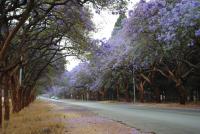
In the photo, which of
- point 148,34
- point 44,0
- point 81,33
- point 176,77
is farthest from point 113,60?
point 44,0

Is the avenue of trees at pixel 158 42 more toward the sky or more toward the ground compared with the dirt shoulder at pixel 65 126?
more toward the sky

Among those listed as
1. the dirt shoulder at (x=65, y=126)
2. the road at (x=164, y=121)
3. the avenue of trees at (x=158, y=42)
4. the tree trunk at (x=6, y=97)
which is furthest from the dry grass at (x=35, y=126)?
the avenue of trees at (x=158, y=42)

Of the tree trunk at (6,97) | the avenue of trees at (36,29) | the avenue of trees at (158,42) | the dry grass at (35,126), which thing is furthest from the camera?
the avenue of trees at (158,42)

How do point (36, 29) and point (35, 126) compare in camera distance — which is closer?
point (35, 126)

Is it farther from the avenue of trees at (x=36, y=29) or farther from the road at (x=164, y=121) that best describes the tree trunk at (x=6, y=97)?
the road at (x=164, y=121)

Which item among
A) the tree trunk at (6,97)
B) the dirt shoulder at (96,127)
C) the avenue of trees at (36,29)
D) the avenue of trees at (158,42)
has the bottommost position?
the dirt shoulder at (96,127)

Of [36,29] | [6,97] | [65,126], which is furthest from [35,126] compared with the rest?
[36,29]

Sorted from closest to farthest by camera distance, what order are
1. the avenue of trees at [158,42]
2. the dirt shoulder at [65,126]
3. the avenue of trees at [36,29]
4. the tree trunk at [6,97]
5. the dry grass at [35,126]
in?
1. the avenue of trees at [36,29]
2. the dirt shoulder at [65,126]
3. the dry grass at [35,126]
4. the tree trunk at [6,97]
5. the avenue of trees at [158,42]

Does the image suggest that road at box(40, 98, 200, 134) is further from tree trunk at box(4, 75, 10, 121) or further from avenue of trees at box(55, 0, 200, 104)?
tree trunk at box(4, 75, 10, 121)

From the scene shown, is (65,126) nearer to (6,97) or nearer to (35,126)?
(35,126)

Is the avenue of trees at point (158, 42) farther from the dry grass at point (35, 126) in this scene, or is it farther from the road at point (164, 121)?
the dry grass at point (35, 126)

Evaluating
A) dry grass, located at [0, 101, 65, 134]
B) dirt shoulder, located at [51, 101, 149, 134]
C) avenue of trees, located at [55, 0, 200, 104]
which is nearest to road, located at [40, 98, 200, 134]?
dirt shoulder, located at [51, 101, 149, 134]

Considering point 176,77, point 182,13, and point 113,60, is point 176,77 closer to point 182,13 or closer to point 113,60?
point 113,60

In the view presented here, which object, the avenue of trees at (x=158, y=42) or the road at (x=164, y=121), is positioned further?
the avenue of trees at (x=158, y=42)
